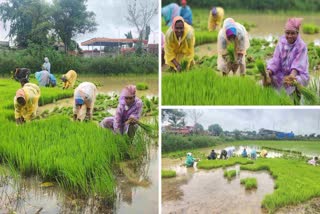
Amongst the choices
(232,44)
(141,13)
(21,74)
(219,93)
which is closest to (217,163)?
(219,93)

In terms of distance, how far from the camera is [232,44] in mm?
3314

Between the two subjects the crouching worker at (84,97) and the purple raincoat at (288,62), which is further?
the crouching worker at (84,97)

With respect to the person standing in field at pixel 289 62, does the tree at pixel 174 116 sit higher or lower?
lower

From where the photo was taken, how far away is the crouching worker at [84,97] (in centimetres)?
339

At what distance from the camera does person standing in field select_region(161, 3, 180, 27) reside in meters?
3.30

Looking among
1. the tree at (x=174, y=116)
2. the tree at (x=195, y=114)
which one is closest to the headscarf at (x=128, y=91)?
the tree at (x=174, y=116)

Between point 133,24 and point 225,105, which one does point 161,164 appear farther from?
point 133,24

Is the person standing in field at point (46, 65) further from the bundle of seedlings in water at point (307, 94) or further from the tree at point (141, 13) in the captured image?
the bundle of seedlings in water at point (307, 94)

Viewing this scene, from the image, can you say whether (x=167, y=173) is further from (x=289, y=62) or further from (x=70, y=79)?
(x=289, y=62)

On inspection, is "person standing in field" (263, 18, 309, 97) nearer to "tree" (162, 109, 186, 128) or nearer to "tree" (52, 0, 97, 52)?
"tree" (162, 109, 186, 128)

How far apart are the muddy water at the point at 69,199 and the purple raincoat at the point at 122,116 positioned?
1.10ft

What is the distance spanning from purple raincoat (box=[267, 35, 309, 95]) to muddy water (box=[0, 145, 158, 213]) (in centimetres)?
103

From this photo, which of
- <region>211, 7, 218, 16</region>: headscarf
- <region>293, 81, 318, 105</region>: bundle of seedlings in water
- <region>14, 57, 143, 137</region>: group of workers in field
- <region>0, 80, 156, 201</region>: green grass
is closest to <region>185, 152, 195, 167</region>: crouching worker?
<region>0, 80, 156, 201</region>: green grass

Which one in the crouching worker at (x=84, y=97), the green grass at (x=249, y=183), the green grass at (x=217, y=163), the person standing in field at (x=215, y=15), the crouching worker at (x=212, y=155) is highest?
the person standing in field at (x=215, y=15)
